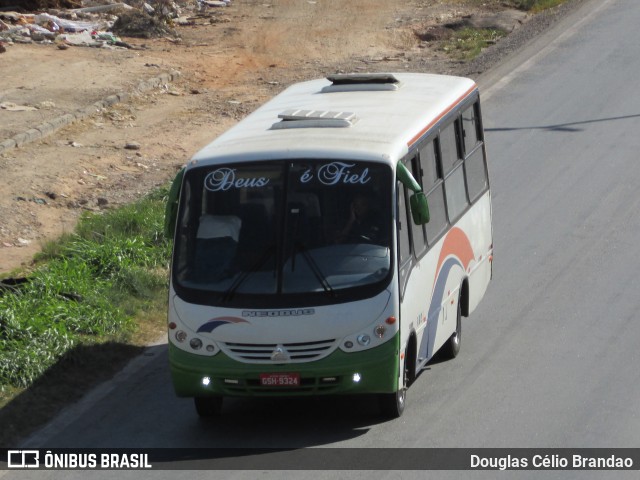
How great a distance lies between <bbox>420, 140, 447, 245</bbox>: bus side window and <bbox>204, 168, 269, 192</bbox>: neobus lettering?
175cm

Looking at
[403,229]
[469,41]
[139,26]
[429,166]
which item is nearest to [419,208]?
[403,229]

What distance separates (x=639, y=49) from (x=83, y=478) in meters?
20.2

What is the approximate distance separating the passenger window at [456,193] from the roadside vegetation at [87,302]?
11.6 ft

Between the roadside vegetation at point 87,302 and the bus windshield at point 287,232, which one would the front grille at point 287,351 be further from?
the roadside vegetation at point 87,302

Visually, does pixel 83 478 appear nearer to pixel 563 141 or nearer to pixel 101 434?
pixel 101 434

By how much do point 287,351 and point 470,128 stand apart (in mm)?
4283

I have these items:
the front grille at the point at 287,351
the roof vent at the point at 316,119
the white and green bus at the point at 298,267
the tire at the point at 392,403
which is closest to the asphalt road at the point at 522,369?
the tire at the point at 392,403

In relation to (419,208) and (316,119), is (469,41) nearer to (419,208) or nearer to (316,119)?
(316,119)

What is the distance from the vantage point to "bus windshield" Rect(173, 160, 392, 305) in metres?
10.0

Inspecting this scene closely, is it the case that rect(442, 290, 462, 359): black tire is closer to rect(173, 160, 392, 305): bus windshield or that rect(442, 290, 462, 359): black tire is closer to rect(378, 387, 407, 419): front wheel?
rect(378, 387, 407, 419): front wheel

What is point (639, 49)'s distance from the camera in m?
26.8

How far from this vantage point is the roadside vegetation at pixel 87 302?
39.3 feet

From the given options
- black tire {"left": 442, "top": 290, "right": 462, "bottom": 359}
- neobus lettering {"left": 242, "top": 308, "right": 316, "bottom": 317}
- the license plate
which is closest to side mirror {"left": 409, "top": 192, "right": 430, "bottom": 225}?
neobus lettering {"left": 242, "top": 308, "right": 316, "bottom": 317}

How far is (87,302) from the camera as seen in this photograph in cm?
1330
